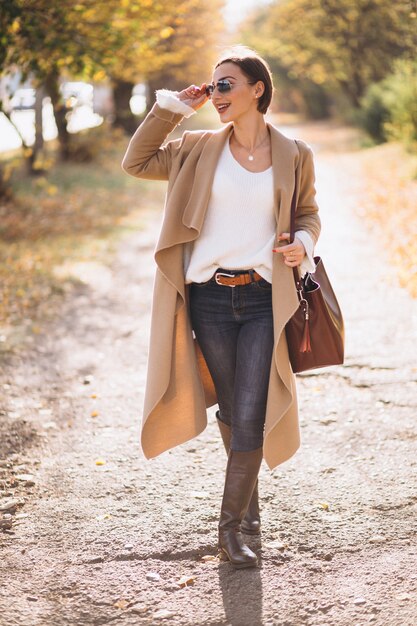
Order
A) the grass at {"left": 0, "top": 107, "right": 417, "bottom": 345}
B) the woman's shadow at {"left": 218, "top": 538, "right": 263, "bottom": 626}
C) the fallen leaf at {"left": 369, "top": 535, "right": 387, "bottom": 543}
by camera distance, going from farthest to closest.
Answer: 1. the grass at {"left": 0, "top": 107, "right": 417, "bottom": 345}
2. the fallen leaf at {"left": 369, "top": 535, "right": 387, "bottom": 543}
3. the woman's shadow at {"left": 218, "top": 538, "right": 263, "bottom": 626}

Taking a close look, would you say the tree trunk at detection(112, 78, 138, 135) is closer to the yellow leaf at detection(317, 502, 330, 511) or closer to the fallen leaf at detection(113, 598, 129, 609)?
the yellow leaf at detection(317, 502, 330, 511)

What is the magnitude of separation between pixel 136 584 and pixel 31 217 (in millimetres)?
11138

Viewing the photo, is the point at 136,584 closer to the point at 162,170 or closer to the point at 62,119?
the point at 162,170

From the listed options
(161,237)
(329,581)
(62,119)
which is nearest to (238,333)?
(161,237)

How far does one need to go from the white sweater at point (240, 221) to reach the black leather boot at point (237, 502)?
2.52ft

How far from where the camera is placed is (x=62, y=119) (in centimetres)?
2055

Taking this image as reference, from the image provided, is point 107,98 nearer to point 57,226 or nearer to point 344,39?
point 344,39

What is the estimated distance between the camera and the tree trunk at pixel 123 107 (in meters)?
27.2

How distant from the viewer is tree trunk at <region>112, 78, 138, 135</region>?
27219mm

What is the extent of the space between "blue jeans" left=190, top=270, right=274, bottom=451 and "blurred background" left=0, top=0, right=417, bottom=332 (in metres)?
1.28

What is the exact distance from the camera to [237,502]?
3562mm

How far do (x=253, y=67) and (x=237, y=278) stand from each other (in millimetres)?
857

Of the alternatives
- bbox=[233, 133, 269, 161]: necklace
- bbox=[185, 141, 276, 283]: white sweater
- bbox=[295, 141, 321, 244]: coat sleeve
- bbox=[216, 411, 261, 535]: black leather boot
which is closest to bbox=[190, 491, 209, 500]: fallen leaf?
bbox=[216, 411, 261, 535]: black leather boot

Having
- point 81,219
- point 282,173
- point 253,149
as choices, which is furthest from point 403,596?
point 81,219
